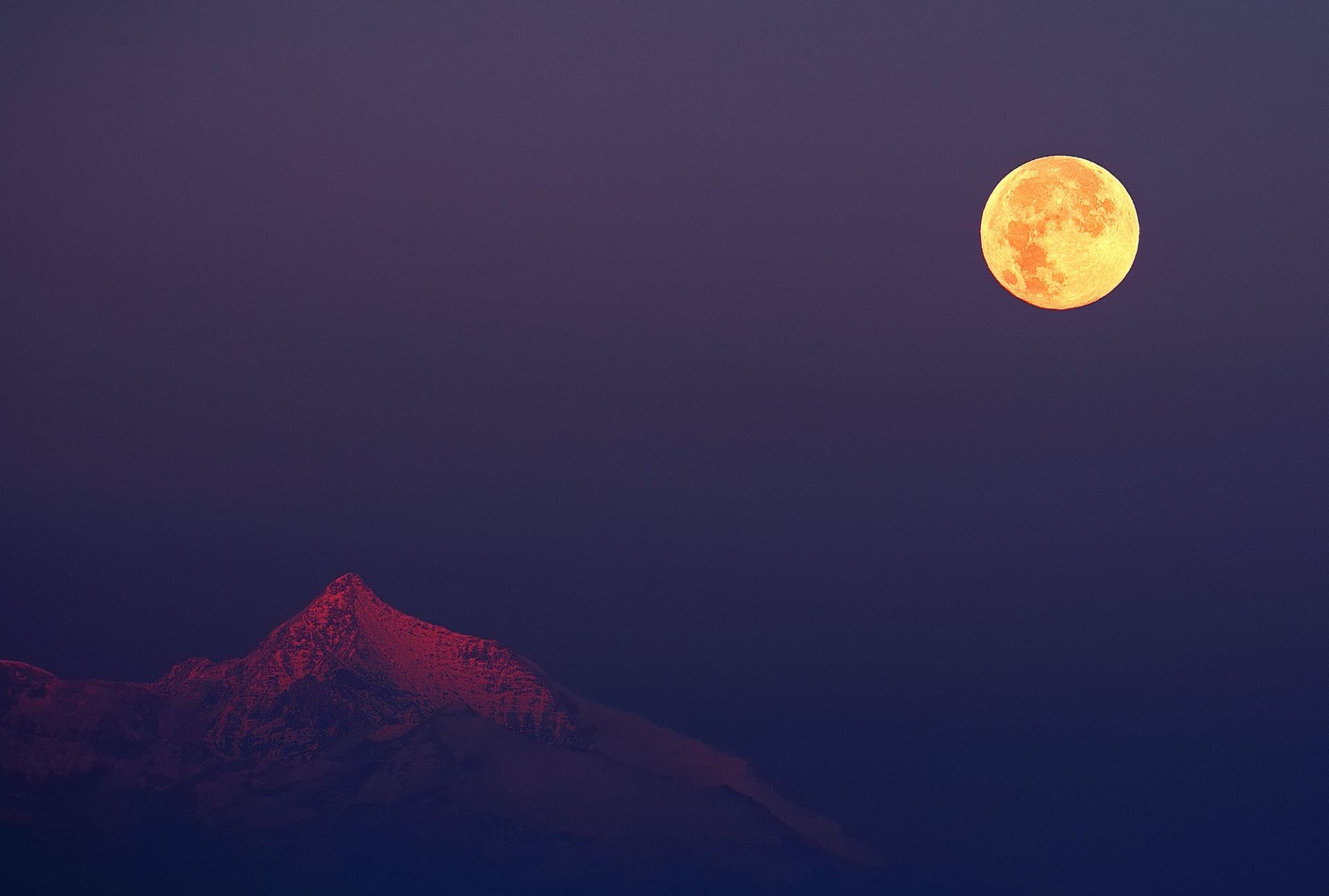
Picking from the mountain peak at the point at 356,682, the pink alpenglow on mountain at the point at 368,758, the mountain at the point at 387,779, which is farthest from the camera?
the mountain peak at the point at 356,682

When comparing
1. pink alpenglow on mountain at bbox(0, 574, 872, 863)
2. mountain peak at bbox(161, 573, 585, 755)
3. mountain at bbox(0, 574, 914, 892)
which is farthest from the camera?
mountain peak at bbox(161, 573, 585, 755)

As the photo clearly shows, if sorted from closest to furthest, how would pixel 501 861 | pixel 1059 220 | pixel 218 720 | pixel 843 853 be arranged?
pixel 1059 220 < pixel 843 853 < pixel 501 861 < pixel 218 720

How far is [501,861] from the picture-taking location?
228 feet

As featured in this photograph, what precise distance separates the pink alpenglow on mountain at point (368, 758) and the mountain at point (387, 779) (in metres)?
0.13

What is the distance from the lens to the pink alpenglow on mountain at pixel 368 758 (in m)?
69.6

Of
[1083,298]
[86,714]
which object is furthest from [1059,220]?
[86,714]

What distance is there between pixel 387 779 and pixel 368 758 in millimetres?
3580

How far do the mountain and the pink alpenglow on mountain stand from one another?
0.13 m

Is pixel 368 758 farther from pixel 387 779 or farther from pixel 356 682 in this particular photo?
pixel 356 682

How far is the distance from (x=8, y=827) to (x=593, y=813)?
105 feet

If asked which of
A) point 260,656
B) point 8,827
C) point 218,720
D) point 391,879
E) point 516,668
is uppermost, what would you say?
point 516,668

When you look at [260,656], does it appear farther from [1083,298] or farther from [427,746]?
[1083,298]

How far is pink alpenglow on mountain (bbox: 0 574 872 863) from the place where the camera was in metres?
69.6

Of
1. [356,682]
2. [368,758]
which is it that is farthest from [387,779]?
[356,682]
